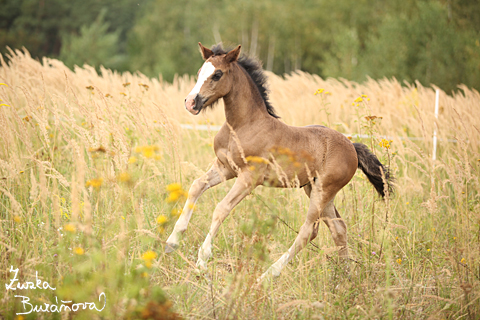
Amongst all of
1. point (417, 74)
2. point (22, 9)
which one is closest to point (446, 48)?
point (417, 74)

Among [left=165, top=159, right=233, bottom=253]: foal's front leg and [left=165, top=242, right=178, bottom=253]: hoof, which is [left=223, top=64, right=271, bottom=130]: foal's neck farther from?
[left=165, top=242, right=178, bottom=253]: hoof

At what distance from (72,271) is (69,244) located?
1.95ft

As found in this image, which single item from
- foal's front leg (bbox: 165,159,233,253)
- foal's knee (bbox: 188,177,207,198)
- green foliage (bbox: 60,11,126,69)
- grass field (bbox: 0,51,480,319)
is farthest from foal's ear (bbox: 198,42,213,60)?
green foliage (bbox: 60,11,126,69)

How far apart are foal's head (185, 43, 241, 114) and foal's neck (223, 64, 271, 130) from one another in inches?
3.1

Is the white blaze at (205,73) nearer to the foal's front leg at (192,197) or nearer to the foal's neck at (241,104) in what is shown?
the foal's neck at (241,104)

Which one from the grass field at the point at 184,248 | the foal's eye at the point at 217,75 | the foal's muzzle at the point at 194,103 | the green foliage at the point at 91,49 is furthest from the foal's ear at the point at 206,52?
the green foliage at the point at 91,49

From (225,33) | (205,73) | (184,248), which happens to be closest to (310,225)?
(184,248)

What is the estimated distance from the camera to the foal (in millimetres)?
3193

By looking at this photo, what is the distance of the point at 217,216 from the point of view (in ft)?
10.3

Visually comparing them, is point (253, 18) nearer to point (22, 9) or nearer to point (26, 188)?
point (22, 9)

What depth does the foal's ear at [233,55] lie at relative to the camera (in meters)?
3.35

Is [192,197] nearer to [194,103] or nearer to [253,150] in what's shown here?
[253,150]

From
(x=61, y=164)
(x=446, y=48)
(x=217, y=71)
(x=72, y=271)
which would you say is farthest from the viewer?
(x=446, y=48)

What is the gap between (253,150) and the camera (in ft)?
11.0
